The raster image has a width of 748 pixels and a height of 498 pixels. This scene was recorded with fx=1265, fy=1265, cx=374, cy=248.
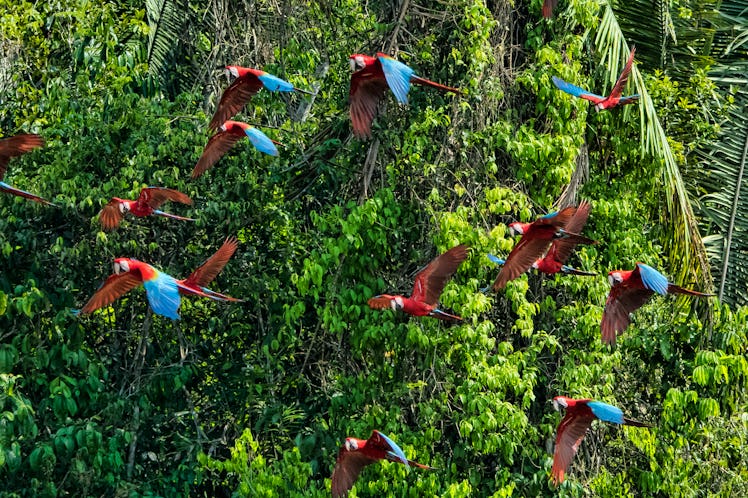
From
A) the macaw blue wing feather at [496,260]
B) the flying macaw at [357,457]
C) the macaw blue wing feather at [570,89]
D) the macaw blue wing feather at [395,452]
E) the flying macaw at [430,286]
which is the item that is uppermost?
the macaw blue wing feather at [570,89]

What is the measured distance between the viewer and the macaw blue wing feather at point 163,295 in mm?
6093

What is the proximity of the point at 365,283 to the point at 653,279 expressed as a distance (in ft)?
5.98

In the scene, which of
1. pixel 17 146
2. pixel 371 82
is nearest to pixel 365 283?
pixel 371 82

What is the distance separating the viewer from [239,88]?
711 cm

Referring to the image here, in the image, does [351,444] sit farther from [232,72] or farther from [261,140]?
[232,72]

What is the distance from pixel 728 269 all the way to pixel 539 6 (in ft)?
8.48

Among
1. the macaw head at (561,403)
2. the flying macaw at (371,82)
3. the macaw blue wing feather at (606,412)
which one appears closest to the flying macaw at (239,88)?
the flying macaw at (371,82)

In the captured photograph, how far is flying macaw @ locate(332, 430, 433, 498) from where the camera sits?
6.53 meters

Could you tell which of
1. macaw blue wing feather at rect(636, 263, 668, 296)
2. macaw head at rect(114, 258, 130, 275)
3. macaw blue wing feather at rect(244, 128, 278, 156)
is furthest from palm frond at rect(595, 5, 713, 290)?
macaw head at rect(114, 258, 130, 275)

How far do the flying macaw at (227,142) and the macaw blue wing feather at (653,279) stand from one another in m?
2.10

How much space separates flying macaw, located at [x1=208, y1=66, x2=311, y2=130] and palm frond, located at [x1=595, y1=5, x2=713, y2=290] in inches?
87.6

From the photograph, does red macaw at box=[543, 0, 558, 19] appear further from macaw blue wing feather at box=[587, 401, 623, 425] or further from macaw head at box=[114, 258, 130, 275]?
macaw head at box=[114, 258, 130, 275]

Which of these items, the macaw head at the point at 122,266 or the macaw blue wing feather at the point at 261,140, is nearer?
the macaw head at the point at 122,266

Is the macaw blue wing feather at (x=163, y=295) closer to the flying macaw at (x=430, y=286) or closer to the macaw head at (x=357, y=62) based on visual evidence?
the flying macaw at (x=430, y=286)
